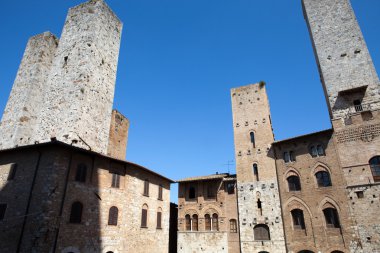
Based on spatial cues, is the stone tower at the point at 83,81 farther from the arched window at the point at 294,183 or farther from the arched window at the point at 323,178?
the arched window at the point at 323,178

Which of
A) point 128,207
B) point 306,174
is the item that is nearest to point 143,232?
point 128,207

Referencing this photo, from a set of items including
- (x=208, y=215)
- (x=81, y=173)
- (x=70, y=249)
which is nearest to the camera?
(x=70, y=249)

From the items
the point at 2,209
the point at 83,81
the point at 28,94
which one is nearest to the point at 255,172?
the point at 83,81

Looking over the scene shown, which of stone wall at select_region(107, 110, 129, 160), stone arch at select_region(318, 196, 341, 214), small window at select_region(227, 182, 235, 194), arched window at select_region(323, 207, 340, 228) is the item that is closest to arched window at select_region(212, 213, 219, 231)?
small window at select_region(227, 182, 235, 194)

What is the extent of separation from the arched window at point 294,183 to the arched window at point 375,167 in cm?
497

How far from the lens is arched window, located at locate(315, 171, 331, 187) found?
1872 centimetres

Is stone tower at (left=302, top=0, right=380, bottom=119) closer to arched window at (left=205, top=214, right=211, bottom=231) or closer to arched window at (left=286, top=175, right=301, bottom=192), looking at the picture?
arched window at (left=286, top=175, right=301, bottom=192)

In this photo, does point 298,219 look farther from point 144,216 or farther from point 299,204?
point 144,216

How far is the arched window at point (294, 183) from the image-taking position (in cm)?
2014

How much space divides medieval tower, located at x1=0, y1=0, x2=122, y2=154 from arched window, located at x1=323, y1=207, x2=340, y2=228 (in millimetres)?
17069

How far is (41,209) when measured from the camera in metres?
12.7

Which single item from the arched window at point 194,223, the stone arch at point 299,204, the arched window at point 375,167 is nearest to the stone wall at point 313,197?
the stone arch at point 299,204

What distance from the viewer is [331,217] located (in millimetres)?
17953

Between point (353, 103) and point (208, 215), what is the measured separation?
15072 millimetres
